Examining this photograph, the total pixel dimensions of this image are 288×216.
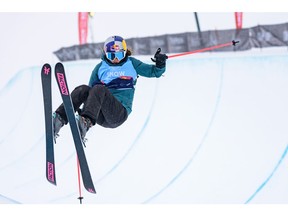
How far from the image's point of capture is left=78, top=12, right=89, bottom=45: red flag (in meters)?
5.29

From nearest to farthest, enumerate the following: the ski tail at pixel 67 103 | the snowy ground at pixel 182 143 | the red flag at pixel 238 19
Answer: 1. the ski tail at pixel 67 103
2. the snowy ground at pixel 182 143
3. the red flag at pixel 238 19

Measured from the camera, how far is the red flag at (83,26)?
208 inches

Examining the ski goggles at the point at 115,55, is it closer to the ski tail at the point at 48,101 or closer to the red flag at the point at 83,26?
the ski tail at the point at 48,101

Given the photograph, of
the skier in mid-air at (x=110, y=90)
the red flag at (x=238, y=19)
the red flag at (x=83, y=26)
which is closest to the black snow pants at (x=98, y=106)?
the skier in mid-air at (x=110, y=90)

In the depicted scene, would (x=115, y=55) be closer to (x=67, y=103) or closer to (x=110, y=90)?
(x=110, y=90)

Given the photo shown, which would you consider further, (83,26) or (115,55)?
(83,26)

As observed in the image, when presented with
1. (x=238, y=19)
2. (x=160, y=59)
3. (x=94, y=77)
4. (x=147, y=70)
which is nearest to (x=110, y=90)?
(x=94, y=77)

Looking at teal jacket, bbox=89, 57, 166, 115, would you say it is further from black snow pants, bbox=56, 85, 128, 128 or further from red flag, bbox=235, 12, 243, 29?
red flag, bbox=235, 12, 243, 29

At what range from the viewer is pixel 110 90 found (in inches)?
126

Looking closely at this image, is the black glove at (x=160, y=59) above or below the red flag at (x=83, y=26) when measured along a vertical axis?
below

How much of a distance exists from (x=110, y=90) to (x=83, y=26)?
2603 millimetres

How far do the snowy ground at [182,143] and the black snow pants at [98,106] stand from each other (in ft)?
4.33

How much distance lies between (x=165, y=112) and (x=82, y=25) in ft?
4.43

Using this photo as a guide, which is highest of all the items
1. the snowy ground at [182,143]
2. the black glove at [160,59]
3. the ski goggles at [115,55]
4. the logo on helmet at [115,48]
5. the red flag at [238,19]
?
the red flag at [238,19]
